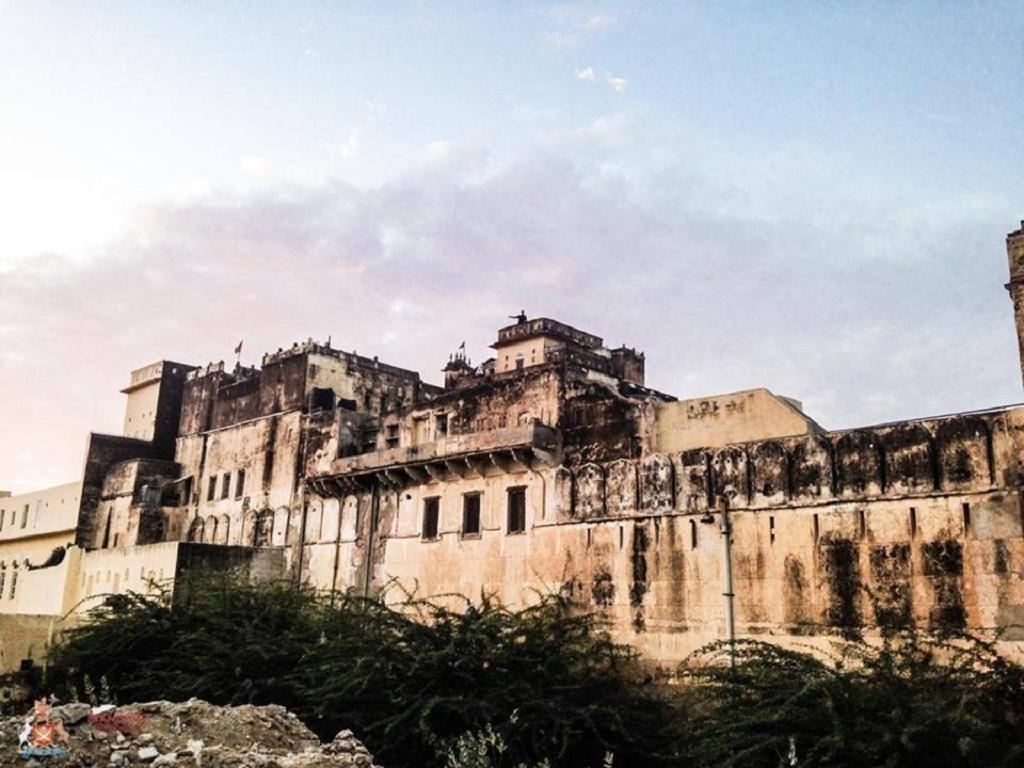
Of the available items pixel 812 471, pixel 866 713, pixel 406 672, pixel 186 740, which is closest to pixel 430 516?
pixel 406 672

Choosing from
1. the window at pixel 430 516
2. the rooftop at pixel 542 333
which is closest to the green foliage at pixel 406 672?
the window at pixel 430 516

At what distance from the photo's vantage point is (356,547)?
2480 centimetres

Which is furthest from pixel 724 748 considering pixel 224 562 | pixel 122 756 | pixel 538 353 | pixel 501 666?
pixel 538 353

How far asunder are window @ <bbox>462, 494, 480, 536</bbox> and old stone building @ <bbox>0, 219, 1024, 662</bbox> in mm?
52

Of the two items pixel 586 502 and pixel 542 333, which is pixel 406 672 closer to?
pixel 586 502

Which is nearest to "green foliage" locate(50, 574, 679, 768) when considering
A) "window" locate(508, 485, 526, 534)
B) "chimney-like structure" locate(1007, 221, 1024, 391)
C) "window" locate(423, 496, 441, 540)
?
"window" locate(508, 485, 526, 534)

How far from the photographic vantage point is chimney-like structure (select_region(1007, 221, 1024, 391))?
1525cm

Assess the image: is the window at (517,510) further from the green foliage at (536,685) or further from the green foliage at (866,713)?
the green foliage at (866,713)

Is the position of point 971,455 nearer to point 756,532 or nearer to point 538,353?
point 756,532

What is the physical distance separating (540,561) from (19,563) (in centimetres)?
2537

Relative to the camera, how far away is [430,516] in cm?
2316

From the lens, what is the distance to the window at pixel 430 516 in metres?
23.0

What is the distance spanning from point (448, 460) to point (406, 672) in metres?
7.29

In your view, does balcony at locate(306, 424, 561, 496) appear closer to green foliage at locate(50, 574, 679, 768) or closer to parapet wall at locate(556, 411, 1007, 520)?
parapet wall at locate(556, 411, 1007, 520)
